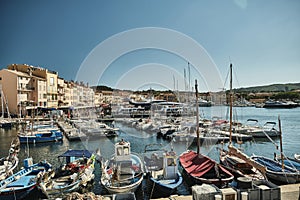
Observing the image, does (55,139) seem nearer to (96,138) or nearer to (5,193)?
(96,138)

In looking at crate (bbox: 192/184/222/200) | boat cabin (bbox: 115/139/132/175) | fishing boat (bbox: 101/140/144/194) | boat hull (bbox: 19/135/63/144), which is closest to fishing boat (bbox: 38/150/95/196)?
fishing boat (bbox: 101/140/144/194)

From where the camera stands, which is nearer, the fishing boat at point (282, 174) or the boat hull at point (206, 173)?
the boat hull at point (206, 173)

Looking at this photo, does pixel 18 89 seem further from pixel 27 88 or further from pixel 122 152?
pixel 122 152

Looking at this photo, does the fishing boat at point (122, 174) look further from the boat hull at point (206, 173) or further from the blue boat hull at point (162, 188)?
the boat hull at point (206, 173)

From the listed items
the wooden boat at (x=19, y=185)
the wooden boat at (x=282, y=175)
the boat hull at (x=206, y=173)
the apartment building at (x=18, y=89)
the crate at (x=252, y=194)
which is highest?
the apartment building at (x=18, y=89)

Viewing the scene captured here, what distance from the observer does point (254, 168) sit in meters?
12.7

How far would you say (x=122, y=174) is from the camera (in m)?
11.4

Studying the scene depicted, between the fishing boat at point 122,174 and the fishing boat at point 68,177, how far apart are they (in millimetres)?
1196

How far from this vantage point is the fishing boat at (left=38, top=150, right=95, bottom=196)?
1004cm

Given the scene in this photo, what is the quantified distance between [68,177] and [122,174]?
3.06m

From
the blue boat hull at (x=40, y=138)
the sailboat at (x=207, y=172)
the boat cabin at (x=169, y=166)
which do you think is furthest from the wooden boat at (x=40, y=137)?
the boat cabin at (x=169, y=166)

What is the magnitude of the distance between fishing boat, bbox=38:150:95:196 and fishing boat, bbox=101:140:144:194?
3.92ft

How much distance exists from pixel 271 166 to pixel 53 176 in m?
13.0

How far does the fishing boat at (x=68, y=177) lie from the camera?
10.0 metres
